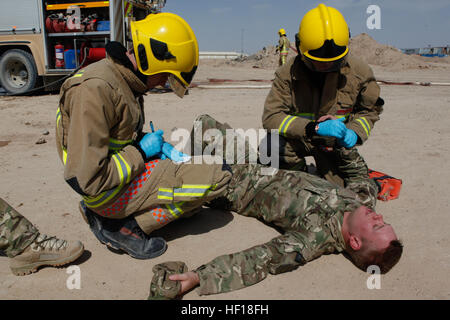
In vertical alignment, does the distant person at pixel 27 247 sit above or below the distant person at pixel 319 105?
below

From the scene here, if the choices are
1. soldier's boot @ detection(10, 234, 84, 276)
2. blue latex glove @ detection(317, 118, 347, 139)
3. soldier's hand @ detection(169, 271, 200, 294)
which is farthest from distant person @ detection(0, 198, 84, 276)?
blue latex glove @ detection(317, 118, 347, 139)

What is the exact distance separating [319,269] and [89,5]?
821 centimetres

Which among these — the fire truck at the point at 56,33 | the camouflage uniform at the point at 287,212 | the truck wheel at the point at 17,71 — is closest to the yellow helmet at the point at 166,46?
the camouflage uniform at the point at 287,212

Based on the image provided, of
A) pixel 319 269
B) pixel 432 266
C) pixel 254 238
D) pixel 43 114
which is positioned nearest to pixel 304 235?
pixel 319 269

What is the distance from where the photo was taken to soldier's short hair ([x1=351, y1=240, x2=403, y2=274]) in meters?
2.53

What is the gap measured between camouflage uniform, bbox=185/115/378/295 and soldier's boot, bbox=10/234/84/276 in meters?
0.88

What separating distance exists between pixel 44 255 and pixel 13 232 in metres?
0.25

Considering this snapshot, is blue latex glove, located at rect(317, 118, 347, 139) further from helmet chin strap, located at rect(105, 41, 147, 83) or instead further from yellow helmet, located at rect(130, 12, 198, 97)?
helmet chin strap, located at rect(105, 41, 147, 83)

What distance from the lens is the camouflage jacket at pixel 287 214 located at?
8.01ft

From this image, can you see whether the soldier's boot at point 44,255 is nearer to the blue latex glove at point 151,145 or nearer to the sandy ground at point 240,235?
the sandy ground at point 240,235

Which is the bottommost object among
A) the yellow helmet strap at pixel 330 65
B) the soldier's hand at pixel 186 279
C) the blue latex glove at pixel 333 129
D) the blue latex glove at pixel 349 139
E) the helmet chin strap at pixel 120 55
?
the soldier's hand at pixel 186 279

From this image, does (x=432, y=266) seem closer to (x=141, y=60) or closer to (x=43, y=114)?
(x=141, y=60)

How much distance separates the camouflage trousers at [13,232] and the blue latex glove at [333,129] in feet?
8.07

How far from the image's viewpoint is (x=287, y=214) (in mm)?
3041
